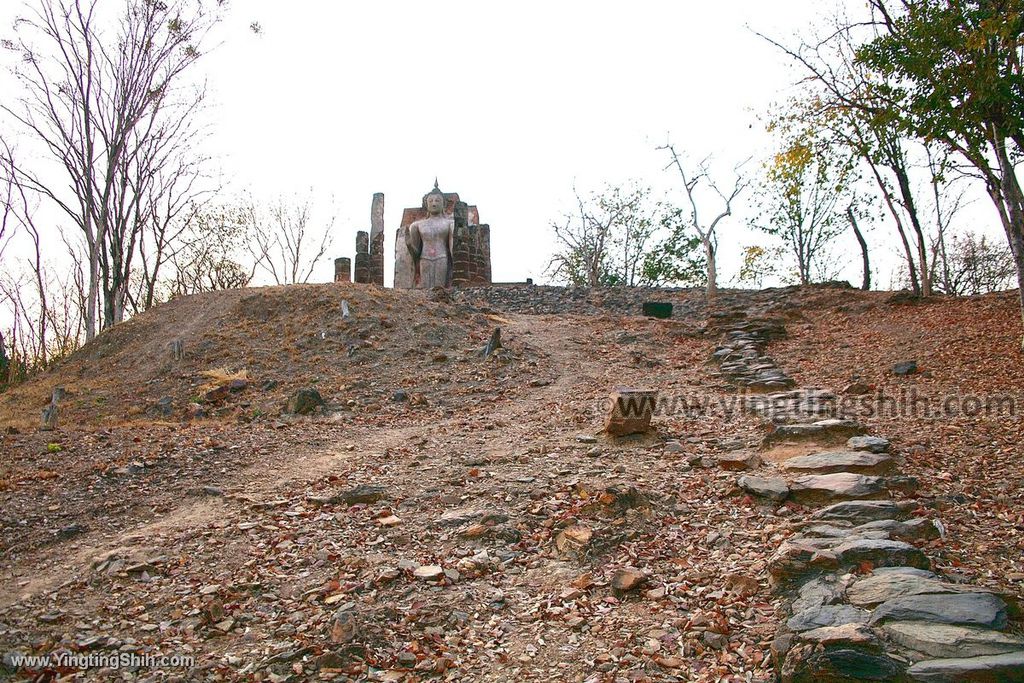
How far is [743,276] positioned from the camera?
87.6ft

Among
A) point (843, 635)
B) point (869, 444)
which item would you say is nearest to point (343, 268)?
point (869, 444)

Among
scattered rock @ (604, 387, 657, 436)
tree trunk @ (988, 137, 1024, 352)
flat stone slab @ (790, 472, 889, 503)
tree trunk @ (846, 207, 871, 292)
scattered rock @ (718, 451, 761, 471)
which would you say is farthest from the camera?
tree trunk @ (846, 207, 871, 292)

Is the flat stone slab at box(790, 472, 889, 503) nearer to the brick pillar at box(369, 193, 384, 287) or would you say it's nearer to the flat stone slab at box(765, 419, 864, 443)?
the flat stone slab at box(765, 419, 864, 443)

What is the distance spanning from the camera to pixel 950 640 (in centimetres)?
272

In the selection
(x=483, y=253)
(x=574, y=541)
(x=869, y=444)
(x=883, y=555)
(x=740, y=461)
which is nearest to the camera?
(x=883, y=555)

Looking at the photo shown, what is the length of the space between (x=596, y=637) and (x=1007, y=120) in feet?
25.9

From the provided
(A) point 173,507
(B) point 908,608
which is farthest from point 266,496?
(B) point 908,608

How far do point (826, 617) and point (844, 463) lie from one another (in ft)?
6.97

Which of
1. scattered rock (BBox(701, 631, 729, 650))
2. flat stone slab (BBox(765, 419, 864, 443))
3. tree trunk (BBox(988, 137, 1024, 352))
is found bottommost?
scattered rock (BBox(701, 631, 729, 650))

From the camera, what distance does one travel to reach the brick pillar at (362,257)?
1928 centimetres

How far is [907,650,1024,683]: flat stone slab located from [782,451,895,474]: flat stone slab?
238cm

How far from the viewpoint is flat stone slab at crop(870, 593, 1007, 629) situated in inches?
112

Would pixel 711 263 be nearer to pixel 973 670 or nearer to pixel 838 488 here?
pixel 838 488

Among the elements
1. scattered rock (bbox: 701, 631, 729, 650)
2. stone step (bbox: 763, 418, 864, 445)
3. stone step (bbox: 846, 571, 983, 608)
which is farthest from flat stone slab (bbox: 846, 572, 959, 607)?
stone step (bbox: 763, 418, 864, 445)
